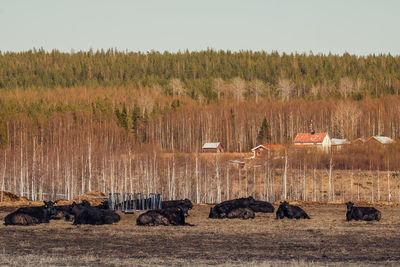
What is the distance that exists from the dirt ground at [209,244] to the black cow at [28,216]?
738 millimetres

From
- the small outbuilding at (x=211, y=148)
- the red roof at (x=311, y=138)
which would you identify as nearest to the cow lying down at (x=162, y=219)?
the red roof at (x=311, y=138)

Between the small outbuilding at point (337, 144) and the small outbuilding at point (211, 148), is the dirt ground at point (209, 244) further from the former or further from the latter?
the small outbuilding at point (211, 148)

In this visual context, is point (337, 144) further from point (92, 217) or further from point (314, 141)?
point (92, 217)

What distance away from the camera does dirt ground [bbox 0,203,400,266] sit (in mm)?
17203

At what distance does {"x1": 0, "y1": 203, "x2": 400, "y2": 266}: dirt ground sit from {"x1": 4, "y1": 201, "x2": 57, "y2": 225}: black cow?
74 centimetres

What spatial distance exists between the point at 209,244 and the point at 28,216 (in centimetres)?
1148

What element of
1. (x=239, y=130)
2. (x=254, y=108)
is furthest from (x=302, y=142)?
(x=254, y=108)

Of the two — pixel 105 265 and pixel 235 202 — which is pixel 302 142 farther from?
pixel 105 265

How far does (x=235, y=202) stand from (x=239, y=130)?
10551 centimetres

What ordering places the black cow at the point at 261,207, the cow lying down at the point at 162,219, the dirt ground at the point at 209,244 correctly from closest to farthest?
the dirt ground at the point at 209,244 → the cow lying down at the point at 162,219 → the black cow at the point at 261,207

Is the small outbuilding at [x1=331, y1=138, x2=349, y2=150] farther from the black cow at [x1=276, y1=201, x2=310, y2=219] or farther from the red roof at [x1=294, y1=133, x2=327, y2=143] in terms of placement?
the black cow at [x1=276, y1=201, x2=310, y2=219]

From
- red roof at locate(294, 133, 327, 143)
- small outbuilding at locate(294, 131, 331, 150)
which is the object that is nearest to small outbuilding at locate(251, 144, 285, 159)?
small outbuilding at locate(294, 131, 331, 150)

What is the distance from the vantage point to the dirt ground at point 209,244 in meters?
17.2

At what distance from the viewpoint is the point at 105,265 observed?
53.9 ft
